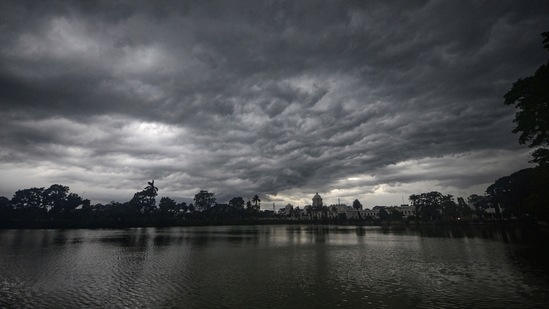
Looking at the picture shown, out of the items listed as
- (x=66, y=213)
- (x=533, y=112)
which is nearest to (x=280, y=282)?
(x=533, y=112)

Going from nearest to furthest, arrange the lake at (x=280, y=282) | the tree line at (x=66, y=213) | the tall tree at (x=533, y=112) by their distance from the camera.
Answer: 1. the lake at (x=280, y=282)
2. the tall tree at (x=533, y=112)
3. the tree line at (x=66, y=213)

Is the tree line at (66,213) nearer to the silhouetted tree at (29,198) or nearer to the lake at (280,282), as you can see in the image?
the silhouetted tree at (29,198)

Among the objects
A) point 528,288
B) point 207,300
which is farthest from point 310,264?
point 528,288

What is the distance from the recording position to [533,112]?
45.4 metres

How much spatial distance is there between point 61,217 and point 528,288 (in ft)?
604

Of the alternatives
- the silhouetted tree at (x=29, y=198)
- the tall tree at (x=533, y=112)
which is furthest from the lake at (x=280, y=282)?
the silhouetted tree at (x=29, y=198)

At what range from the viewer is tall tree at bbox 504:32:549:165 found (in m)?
41.4

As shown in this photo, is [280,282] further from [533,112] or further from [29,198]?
[29,198]

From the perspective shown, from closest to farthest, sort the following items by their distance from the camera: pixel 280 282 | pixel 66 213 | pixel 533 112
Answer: pixel 280 282
pixel 533 112
pixel 66 213

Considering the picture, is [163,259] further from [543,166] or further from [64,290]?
[543,166]

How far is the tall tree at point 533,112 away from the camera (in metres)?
41.4

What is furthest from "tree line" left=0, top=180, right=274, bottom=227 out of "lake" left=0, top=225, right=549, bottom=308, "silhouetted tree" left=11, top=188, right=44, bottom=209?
"lake" left=0, top=225, right=549, bottom=308

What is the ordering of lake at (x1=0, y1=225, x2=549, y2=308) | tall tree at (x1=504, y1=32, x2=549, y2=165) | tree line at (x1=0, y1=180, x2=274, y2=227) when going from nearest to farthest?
1. lake at (x1=0, y1=225, x2=549, y2=308)
2. tall tree at (x1=504, y1=32, x2=549, y2=165)
3. tree line at (x1=0, y1=180, x2=274, y2=227)

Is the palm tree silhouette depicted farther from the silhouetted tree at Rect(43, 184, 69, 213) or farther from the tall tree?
the tall tree
